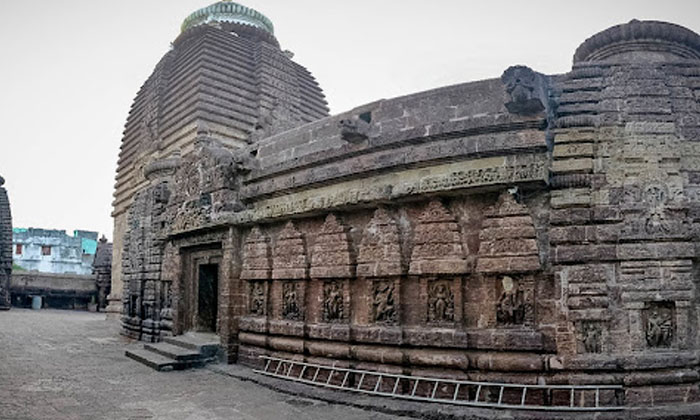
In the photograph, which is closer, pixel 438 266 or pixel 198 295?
pixel 438 266

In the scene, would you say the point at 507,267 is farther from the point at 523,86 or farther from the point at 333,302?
the point at 333,302

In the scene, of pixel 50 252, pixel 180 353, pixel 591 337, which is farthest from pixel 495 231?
pixel 50 252

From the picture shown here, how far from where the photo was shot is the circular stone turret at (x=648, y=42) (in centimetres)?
858

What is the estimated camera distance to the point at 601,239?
7016mm

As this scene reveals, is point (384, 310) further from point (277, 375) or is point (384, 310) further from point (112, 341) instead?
point (112, 341)

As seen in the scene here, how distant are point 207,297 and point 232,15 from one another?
13320 mm

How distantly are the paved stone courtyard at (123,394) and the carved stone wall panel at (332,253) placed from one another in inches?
79.9

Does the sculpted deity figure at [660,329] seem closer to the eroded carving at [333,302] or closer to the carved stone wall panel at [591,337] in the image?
the carved stone wall panel at [591,337]

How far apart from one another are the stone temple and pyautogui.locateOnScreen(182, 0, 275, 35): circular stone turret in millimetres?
12176

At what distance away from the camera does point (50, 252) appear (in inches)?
2287

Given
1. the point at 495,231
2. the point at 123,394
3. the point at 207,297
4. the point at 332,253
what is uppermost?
the point at 495,231

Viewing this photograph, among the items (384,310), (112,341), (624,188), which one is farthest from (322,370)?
(112,341)

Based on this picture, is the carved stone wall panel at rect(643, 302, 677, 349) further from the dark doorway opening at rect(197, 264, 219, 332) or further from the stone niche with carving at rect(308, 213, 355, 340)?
the dark doorway opening at rect(197, 264, 219, 332)

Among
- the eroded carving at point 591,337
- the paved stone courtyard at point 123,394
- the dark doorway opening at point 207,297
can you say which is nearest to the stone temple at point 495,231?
the eroded carving at point 591,337
